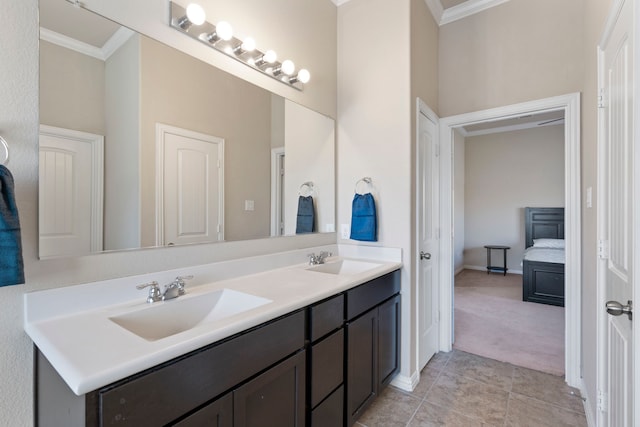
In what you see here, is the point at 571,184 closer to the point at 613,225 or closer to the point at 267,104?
the point at 613,225

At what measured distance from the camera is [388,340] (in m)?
2.00

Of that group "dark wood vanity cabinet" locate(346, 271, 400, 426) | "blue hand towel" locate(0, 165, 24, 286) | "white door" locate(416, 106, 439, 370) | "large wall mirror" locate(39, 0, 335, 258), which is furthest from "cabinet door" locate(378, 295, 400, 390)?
"blue hand towel" locate(0, 165, 24, 286)

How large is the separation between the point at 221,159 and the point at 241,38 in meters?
0.69

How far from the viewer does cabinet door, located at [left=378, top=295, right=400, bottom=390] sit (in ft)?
6.26

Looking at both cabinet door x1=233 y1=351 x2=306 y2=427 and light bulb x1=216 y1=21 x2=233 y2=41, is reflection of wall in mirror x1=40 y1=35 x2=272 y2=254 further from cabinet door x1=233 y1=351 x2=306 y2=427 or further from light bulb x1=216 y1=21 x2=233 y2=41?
cabinet door x1=233 y1=351 x2=306 y2=427

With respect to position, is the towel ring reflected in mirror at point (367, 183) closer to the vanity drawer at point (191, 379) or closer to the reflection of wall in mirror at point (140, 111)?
the reflection of wall in mirror at point (140, 111)

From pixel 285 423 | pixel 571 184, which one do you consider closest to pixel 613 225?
pixel 571 184

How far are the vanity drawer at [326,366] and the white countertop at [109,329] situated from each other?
24 centimetres

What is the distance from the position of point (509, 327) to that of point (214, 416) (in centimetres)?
341

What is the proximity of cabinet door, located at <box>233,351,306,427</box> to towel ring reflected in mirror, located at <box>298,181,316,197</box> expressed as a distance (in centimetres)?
118

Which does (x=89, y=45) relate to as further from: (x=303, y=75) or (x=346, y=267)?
(x=346, y=267)

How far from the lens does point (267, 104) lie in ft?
6.23

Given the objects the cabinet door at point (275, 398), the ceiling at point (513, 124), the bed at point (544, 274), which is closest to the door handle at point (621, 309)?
the cabinet door at point (275, 398)

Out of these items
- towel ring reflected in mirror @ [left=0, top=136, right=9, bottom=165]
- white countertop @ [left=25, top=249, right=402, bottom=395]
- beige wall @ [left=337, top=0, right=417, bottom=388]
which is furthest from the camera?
beige wall @ [left=337, top=0, right=417, bottom=388]
